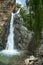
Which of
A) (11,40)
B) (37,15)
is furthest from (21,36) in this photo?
(37,15)

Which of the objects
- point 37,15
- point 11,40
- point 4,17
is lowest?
point 37,15

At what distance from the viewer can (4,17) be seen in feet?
80.6

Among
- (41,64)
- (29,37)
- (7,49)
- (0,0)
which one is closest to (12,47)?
(7,49)

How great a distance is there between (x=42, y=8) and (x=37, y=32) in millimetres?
956

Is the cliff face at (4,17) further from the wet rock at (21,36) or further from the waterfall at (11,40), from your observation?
the wet rock at (21,36)

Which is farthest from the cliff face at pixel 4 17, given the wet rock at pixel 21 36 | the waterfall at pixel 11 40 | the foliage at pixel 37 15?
the foliage at pixel 37 15

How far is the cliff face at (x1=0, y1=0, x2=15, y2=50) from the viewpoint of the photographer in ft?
75.4

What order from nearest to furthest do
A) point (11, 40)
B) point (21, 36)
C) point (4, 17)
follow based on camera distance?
point (21, 36)
point (11, 40)
point (4, 17)

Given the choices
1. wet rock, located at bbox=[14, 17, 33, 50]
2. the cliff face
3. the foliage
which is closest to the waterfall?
the cliff face

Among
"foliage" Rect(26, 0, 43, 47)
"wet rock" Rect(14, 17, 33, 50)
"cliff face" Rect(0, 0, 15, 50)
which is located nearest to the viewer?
"foliage" Rect(26, 0, 43, 47)

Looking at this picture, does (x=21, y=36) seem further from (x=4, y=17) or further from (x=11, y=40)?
(x=4, y=17)

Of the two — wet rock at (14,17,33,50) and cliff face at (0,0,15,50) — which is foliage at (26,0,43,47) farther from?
cliff face at (0,0,15,50)

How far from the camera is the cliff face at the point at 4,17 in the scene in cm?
2297

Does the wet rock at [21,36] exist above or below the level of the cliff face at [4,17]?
below
